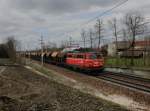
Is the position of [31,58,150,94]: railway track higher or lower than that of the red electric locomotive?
lower

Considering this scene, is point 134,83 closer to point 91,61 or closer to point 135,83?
point 135,83

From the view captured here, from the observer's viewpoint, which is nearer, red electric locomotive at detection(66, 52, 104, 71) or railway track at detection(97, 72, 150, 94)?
railway track at detection(97, 72, 150, 94)

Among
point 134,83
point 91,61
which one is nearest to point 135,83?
point 134,83

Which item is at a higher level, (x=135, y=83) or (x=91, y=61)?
(x=91, y=61)

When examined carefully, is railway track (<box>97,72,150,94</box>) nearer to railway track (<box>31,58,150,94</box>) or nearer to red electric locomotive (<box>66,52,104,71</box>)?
railway track (<box>31,58,150,94</box>)

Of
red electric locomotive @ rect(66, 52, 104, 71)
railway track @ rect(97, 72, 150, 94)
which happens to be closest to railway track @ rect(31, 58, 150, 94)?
railway track @ rect(97, 72, 150, 94)

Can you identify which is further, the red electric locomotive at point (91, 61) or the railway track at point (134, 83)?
the red electric locomotive at point (91, 61)

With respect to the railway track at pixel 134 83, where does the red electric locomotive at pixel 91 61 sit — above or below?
above

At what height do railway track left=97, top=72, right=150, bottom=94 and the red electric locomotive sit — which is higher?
the red electric locomotive

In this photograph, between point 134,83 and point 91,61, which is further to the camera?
point 91,61

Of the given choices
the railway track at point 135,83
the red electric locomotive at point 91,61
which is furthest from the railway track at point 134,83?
the red electric locomotive at point 91,61

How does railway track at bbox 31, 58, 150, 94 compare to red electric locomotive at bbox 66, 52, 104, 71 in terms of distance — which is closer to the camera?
railway track at bbox 31, 58, 150, 94

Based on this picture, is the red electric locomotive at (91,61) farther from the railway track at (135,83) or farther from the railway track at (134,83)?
the railway track at (135,83)

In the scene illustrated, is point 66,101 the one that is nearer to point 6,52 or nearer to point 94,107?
point 94,107
